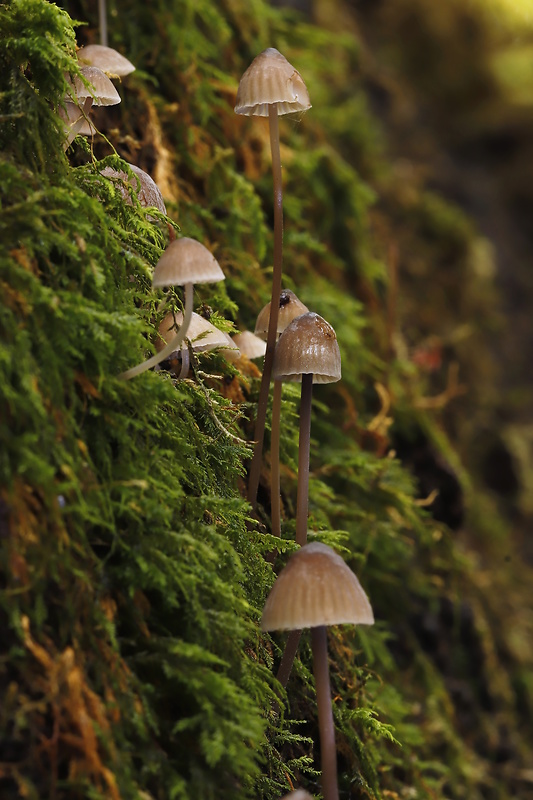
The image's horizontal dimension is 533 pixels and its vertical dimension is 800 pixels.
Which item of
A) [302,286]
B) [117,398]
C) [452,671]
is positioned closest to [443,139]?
[302,286]

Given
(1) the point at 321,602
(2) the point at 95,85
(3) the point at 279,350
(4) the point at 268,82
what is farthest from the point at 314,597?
(2) the point at 95,85

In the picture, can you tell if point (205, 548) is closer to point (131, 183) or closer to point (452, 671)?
point (131, 183)

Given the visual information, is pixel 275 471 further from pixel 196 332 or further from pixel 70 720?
pixel 70 720

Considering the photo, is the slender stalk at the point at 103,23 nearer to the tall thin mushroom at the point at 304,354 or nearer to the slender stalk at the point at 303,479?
the tall thin mushroom at the point at 304,354

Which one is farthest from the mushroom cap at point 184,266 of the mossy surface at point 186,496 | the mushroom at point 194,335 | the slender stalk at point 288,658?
the slender stalk at point 288,658

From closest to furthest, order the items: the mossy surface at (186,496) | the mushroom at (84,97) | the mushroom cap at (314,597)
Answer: the mossy surface at (186,496) < the mushroom cap at (314,597) < the mushroom at (84,97)

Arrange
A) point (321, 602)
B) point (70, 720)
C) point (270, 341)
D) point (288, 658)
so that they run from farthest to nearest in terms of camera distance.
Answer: point (270, 341)
point (288, 658)
point (321, 602)
point (70, 720)

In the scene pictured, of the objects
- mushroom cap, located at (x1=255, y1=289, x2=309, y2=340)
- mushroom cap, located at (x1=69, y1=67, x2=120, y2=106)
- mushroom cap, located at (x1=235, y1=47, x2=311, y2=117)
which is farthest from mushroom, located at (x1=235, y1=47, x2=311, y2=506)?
mushroom cap, located at (x1=69, y1=67, x2=120, y2=106)
